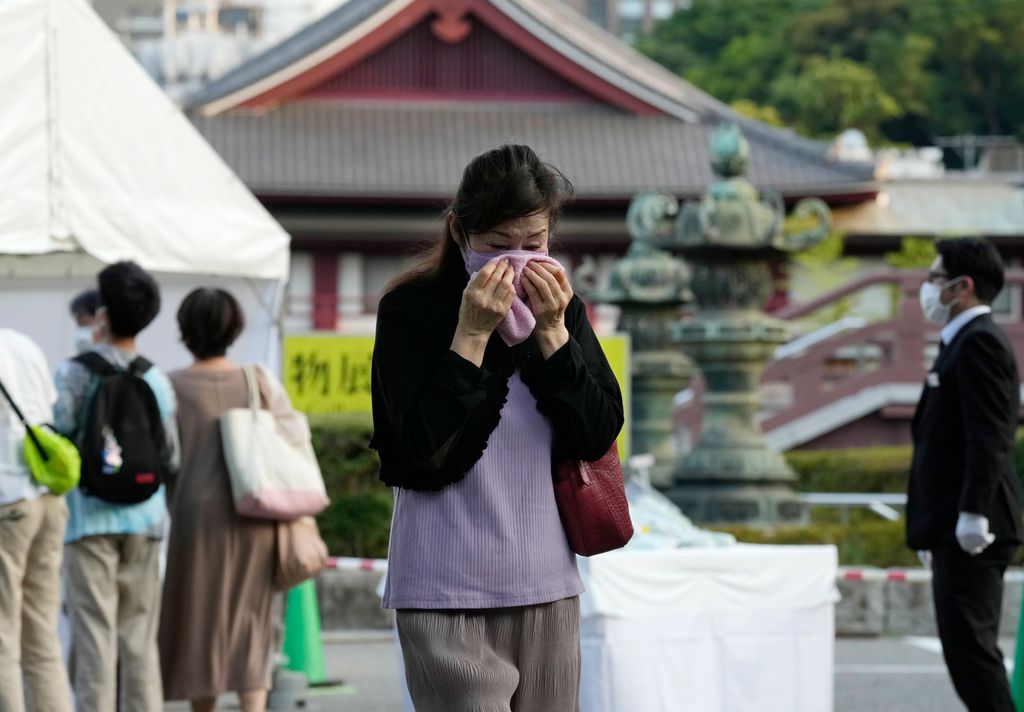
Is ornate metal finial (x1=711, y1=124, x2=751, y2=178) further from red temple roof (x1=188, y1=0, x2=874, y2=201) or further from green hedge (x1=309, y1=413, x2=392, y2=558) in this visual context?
red temple roof (x1=188, y1=0, x2=874, y2=201)

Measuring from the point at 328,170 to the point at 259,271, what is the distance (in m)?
23.9

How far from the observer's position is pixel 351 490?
42.2ft

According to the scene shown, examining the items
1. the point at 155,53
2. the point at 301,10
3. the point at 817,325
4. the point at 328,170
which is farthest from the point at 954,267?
the point at 301,10

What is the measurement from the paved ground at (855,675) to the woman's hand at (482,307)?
500 cm

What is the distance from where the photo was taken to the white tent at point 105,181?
6.70 m

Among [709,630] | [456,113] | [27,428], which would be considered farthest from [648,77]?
[27,428]

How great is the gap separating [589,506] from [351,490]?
30.1 ft

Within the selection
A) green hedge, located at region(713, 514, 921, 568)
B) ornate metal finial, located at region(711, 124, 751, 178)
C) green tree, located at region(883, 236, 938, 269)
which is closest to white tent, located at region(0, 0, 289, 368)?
green hedge, located at region(713, 514, 921, 568)

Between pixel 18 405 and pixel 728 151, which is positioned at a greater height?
pixel 728 151

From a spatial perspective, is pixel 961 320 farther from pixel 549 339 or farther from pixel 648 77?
pixel 648 77

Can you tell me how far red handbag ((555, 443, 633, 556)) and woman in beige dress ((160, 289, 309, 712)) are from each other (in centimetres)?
322

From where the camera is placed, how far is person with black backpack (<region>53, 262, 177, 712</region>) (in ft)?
21.0

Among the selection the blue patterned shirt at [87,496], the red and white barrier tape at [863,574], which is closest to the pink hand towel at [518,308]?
the blue patterned shirt at [87,496]

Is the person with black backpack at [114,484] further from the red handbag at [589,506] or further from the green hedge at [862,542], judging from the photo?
the green hedge at [862,542]
